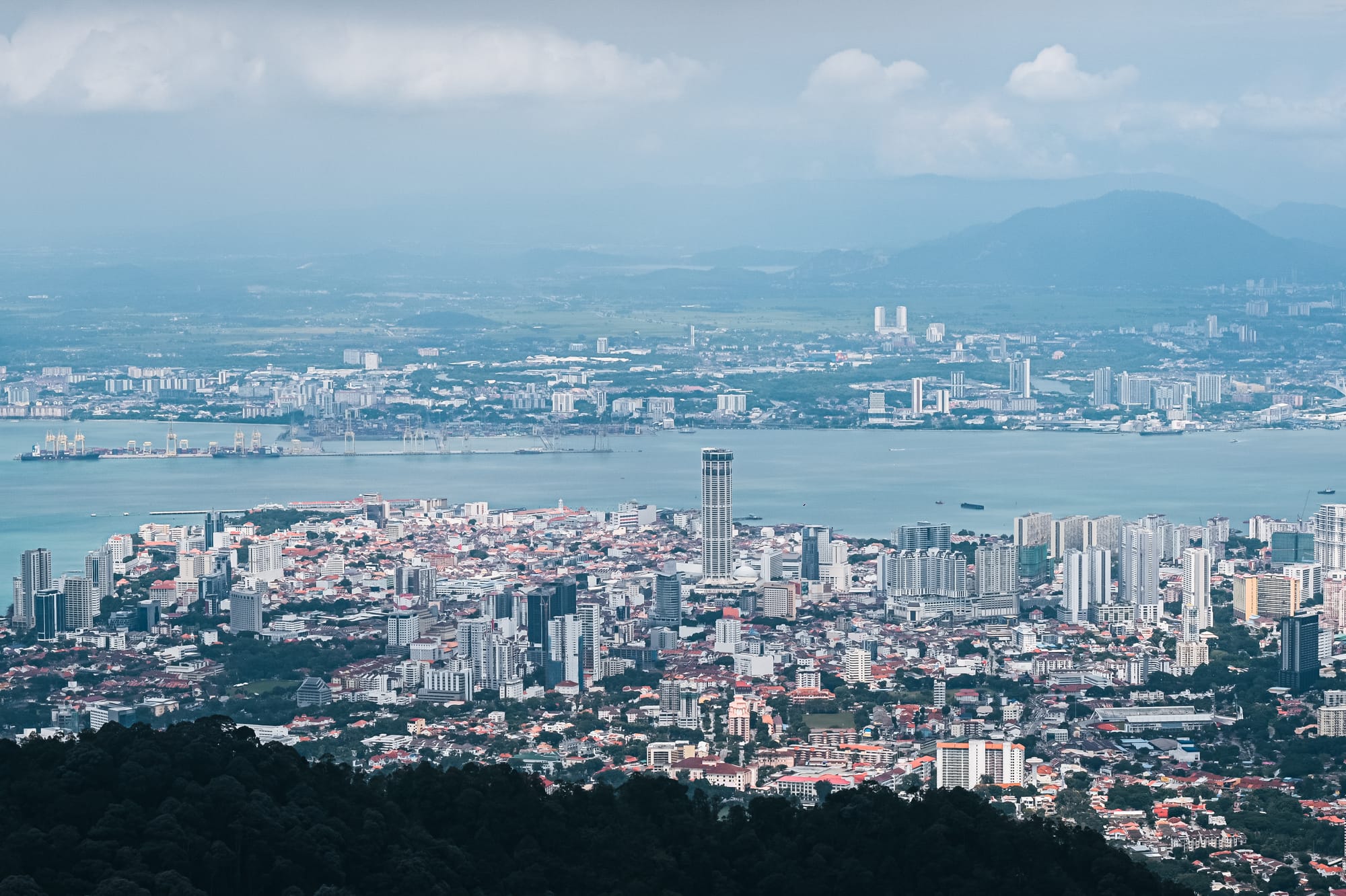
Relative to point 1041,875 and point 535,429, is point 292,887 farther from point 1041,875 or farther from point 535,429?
point 535,429

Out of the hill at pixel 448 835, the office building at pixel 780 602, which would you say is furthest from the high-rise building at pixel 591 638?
the hill at pixel 448 835

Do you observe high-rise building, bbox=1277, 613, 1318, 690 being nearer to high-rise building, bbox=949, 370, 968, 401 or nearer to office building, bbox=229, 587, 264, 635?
office building, bbox=229, 587, 264, 635

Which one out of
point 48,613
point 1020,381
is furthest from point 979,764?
point 1020,381

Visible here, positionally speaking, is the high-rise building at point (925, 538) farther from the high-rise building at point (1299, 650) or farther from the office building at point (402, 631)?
the office building at point (402, 631)

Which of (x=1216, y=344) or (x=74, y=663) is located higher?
(x=1216, y=344)

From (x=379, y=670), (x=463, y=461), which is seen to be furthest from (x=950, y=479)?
(x=379, y=670)

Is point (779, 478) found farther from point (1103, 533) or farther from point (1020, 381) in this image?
point (1020, 381)
